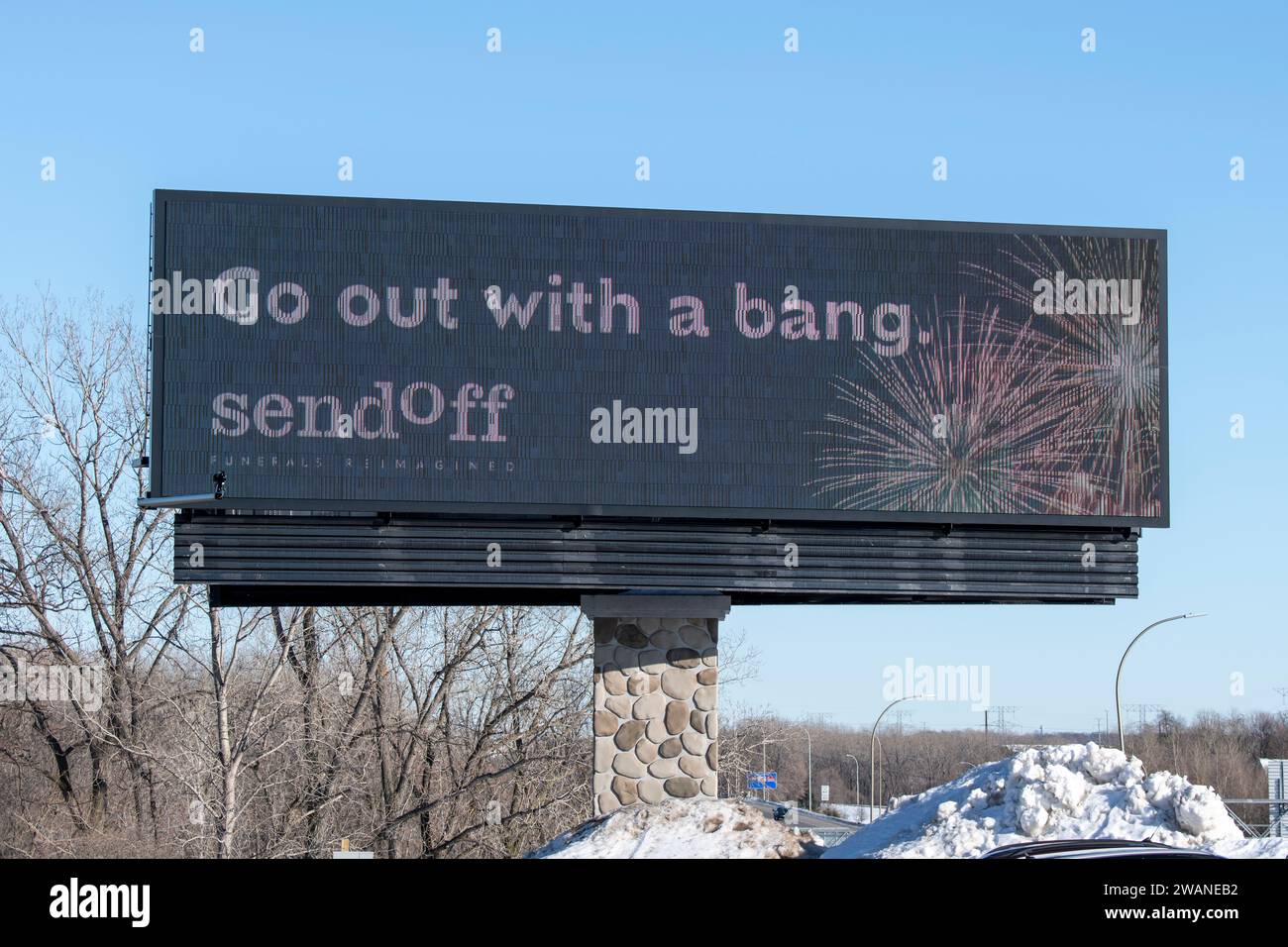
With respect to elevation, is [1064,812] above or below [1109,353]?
below

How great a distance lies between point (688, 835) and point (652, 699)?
2.67m

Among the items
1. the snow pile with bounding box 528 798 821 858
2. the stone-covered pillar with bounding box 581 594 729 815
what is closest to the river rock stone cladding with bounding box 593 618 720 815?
the stone-covered pillar with bounding box 581 594 729 815

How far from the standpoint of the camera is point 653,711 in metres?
18.7

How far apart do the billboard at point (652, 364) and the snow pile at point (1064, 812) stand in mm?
3946

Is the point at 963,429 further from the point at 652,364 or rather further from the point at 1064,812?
the point at 1064,812

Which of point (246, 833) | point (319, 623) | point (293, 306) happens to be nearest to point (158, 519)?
point (319, 623)

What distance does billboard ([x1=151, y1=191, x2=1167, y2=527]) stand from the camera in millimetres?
18094

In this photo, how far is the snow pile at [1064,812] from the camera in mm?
14203

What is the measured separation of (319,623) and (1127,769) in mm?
23963

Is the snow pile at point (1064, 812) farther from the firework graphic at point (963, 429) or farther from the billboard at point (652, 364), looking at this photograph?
the billboard at point (652, 364)

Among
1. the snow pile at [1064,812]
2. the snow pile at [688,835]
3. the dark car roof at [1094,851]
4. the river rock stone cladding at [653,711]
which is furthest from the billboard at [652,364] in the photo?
the dark car roof at [1094,851]

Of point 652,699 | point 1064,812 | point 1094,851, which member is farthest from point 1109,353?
point 1094,851

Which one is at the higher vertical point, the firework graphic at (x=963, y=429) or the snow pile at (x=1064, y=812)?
the firework graphic at (x=963, y=429)

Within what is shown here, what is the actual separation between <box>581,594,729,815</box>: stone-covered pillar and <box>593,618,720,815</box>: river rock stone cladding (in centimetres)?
1
